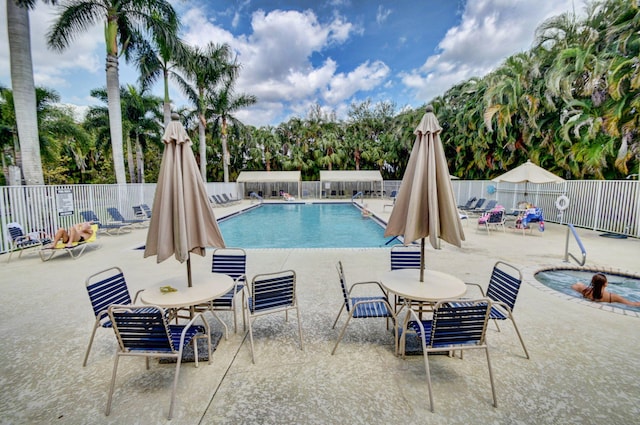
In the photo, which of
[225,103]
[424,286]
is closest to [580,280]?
[424,286]

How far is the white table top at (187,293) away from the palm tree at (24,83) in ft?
28.4

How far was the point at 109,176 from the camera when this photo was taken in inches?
1302

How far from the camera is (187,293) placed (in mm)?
2789

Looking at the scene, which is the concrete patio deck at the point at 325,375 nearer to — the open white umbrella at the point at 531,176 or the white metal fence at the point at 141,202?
the white metal fence at the point at 141,202

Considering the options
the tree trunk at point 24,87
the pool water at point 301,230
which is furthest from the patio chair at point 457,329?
the tree trunk at point 24,87

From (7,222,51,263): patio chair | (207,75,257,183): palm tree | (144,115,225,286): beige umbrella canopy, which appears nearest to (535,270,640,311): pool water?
(144,115,225,286): beige umbrella canopy

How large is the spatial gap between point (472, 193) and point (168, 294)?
17934 mm

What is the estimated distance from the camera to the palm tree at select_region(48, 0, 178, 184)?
10.4 meters

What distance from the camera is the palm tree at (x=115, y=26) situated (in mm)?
10414

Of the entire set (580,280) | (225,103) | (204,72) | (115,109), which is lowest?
(580,280)

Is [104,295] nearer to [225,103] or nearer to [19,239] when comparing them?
[19,239]

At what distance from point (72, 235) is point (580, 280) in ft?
35.7

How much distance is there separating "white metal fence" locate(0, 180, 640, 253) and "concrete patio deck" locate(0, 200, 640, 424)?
4865 mm

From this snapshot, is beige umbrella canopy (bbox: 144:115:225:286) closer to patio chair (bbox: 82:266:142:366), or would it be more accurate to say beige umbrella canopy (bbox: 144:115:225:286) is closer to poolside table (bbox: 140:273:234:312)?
poolside table (bbox: 140:273:234:312)
